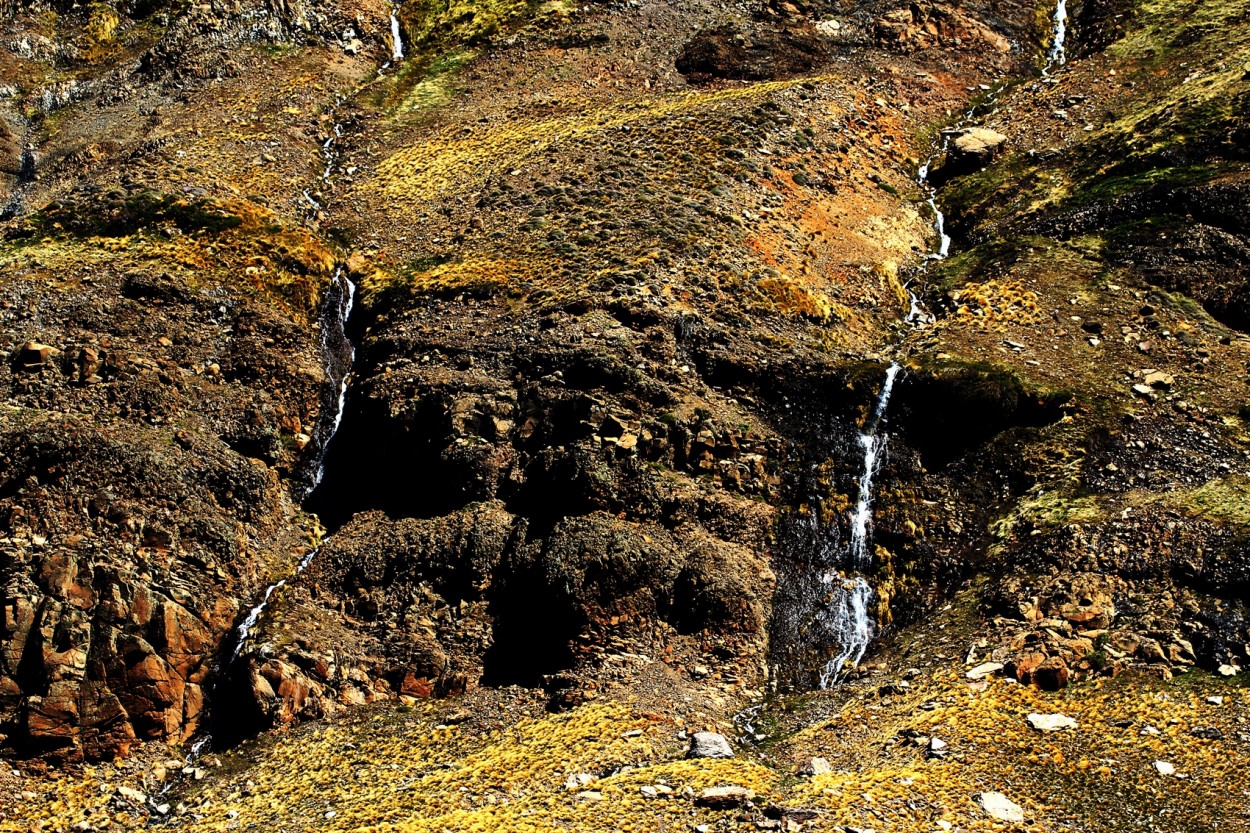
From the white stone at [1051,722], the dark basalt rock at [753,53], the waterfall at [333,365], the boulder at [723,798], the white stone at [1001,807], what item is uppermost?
the dark basalt rock at [753,53]

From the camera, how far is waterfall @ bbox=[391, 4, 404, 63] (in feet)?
190

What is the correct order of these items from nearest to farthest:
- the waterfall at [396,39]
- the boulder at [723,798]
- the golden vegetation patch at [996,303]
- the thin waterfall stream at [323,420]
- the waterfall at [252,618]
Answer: the boulder at [723,798], the thin waterfall stream at [323,420], the waterfall at [252,618], the golden vegetation patch at [996,303], the waterfall at [396,39]

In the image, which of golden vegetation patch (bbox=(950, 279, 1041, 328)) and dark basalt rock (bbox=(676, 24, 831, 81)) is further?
dark basalt rock (bbox=(676, 24, 831, 81))

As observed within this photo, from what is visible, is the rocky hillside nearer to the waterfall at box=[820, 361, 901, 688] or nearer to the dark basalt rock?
the waterfall at box=[820, 361, 901, 688]

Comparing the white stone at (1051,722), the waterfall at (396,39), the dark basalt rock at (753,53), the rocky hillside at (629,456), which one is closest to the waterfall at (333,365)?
the rocky hillside at (629,456)

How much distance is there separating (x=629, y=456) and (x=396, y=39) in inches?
1552

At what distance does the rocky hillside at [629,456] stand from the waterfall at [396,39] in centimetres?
844

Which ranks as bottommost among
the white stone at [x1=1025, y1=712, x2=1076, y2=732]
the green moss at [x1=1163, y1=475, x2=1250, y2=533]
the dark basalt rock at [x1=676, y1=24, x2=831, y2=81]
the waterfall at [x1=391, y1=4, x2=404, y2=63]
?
the white stone at [x1=1025, y1=712, x2=1076, y2=732]

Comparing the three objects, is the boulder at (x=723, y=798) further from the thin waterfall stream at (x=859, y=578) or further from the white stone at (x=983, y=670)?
the thin waterfall stream at (x=859, y=578)

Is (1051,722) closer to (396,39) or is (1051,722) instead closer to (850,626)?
(850,626)

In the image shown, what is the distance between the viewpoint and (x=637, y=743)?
23.0 m

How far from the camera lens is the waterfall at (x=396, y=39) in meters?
57.9

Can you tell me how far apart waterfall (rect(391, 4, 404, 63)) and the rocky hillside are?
8440 mm

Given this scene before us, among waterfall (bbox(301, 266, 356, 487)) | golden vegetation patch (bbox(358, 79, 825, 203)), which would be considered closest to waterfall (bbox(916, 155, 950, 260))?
golden vegetation patch (bbox(358, 79, 825, 203))
